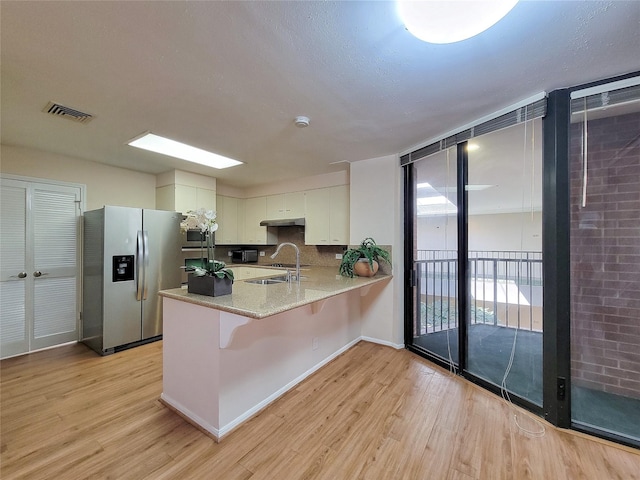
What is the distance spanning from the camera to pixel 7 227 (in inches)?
117

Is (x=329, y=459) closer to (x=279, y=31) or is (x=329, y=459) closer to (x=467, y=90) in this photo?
(x=279, y=31)

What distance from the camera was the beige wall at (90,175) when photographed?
3055 mm

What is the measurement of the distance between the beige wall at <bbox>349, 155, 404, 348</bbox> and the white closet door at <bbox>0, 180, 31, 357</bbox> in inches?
156

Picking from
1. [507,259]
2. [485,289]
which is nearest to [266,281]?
[485,289]

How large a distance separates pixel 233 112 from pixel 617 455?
356cm

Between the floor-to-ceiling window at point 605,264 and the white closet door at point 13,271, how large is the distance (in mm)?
5410

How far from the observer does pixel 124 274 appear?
329 cm

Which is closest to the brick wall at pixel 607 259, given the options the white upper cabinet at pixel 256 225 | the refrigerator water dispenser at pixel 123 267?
the white upper cabinet at pixel 256 225

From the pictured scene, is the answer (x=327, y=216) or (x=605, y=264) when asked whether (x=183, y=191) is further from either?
(x=605, y=264)

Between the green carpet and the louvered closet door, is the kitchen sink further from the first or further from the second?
the louvered closet door

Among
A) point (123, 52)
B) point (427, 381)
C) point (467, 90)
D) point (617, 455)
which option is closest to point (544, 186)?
point (467, 90)

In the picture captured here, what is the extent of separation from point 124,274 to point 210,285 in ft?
7.08

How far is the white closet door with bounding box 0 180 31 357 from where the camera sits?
2.96 m

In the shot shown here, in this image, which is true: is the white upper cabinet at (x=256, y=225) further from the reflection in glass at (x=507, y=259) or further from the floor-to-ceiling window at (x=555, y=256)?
the reflection in glass at (x=507, y=259)
